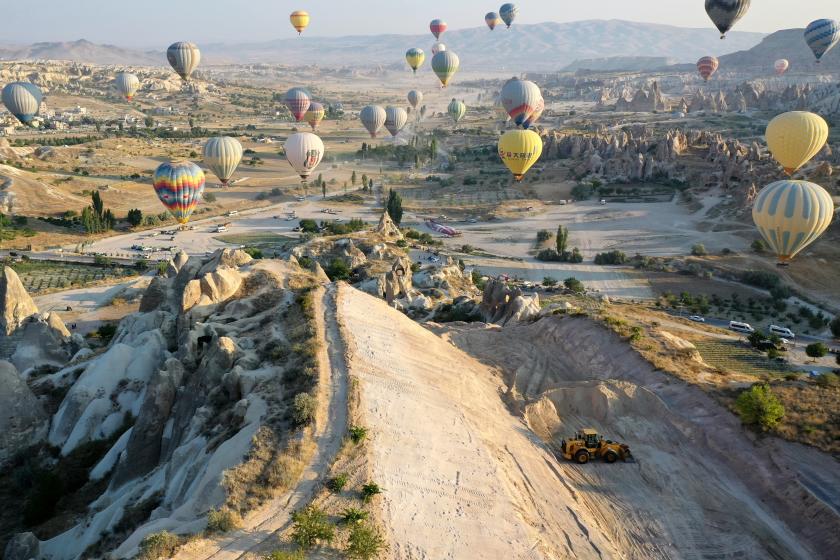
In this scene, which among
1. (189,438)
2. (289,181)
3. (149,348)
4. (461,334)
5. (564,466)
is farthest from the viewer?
(289,181)

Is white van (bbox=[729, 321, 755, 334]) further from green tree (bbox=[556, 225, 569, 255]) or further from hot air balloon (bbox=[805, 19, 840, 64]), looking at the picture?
hot air balloon (bbox=[805, 19, 840, 64])

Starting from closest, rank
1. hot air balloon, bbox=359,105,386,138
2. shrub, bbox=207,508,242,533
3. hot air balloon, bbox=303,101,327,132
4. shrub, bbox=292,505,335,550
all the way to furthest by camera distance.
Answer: shrub, bbox=292,505,335,550 → shrub, bbox=207,508,242,533 → hot air balloon, bbox=359,105,386,138 → hot air balloon, bbox=303,101,327,132

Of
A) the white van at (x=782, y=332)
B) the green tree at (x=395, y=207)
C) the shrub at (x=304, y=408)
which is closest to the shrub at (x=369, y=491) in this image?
the shrub at (x=304, y=408)

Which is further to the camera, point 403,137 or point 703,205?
point 403,137

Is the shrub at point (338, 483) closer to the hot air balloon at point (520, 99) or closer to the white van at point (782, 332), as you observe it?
the white van at point (782, 332)

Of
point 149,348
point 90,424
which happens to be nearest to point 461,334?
point 149,348

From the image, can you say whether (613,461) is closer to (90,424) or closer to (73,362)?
(90,424)

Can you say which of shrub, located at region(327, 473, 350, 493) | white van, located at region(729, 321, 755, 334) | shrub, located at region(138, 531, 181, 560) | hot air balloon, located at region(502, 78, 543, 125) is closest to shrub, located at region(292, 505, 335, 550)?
shrub, located at region(327, 473, 350, 493)
